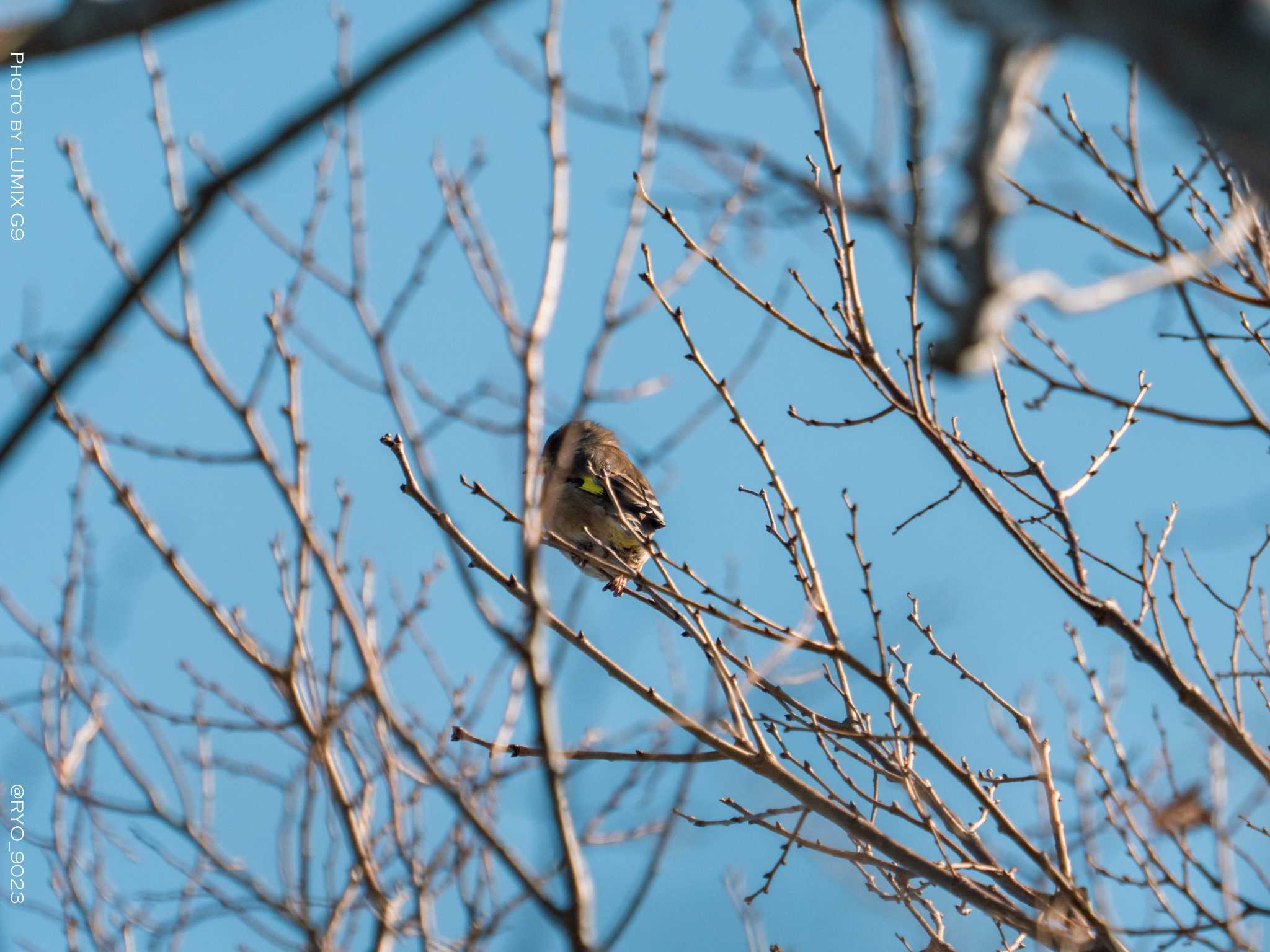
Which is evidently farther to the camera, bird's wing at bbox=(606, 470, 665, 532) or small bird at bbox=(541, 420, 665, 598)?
bird's wing at bbox=(606, 470, 665, 532)

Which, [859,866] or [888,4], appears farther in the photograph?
[859,866]

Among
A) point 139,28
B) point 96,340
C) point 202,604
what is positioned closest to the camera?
point 96,340

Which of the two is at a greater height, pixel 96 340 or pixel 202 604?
pixel 202 604

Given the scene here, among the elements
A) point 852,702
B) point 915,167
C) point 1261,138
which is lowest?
point 1261,138

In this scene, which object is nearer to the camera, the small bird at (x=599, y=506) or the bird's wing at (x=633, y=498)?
the small bird at (x=599, y=506)

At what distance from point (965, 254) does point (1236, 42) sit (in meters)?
0.40

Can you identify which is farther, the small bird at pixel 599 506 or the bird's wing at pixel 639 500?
the bird's wing at pixel 639 500

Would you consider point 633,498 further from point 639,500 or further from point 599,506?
point 599,506

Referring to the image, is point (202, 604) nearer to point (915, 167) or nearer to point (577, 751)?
point (577, 751)

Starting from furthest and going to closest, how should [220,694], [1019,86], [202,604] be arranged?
[220,694] → [202,604] → [1019,86]

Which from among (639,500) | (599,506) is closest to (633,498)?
(639,500)

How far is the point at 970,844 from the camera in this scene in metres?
3.93

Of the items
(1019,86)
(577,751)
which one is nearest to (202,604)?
(577,751)

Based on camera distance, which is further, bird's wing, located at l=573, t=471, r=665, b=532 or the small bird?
bird's wing, located at l=573, t=471, r=665, b=532
